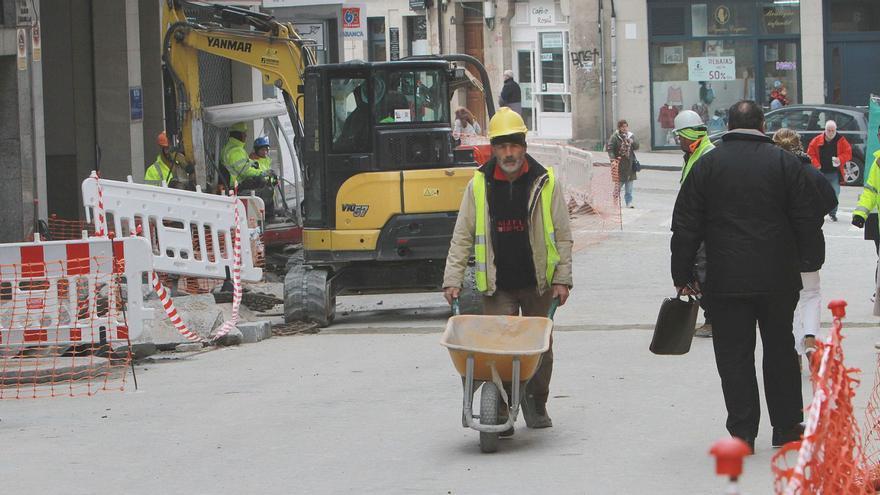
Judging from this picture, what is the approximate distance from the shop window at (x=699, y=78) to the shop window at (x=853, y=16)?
2.05m

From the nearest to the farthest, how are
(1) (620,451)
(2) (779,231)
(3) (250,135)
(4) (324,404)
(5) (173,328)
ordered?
(2) (779,231), (1) (620,451), (4) (324,404), (5) (173,328), (3) (250,135)

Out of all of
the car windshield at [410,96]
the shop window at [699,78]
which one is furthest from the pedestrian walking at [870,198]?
the shop window at [699,78]

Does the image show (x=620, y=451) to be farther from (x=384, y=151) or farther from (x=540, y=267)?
(x=384, y=151)

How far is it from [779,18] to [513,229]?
31.2m

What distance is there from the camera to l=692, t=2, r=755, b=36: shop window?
126 ft

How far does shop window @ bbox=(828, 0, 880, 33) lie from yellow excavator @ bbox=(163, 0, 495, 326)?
81.2ft

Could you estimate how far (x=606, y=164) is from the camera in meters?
27.4

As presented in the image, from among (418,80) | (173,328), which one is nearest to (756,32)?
(418,80)

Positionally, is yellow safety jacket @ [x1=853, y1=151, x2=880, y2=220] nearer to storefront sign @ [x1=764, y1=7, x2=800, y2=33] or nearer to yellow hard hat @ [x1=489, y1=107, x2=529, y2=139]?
yellow hard hat @ [x1=489, y1=107, x2=529, y2=139]

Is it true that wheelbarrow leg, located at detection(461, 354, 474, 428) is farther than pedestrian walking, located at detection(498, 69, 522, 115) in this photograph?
No

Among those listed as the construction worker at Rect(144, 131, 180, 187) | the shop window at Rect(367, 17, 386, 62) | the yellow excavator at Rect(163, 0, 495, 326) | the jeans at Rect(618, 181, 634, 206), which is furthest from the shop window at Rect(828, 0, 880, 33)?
the yellow excavator at Rect(163, 0, 495, 326)

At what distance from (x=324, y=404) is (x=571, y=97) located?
31.0 meters

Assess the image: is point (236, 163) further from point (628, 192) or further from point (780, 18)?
point (780, 18)

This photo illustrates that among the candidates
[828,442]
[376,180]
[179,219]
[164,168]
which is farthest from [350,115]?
[828,442]
